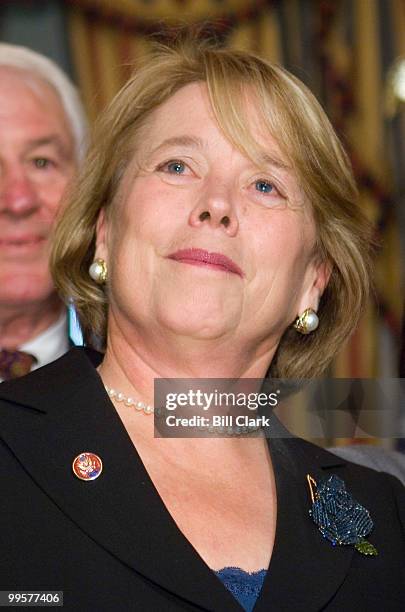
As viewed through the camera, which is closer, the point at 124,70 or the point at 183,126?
the point at 183,126

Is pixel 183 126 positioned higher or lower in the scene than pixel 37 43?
lower

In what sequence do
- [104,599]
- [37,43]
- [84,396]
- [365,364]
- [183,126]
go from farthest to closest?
[365,364] → [37,43] → [183,126] → [84,396] → [104,599]

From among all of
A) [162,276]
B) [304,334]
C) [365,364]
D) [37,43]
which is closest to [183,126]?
[162,276]

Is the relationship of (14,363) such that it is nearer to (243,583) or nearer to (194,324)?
(194,324)

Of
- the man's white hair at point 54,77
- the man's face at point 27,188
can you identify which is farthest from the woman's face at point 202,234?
the man's white hair at point 54,77

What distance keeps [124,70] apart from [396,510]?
1.74 m

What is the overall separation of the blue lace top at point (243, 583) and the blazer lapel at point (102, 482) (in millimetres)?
63

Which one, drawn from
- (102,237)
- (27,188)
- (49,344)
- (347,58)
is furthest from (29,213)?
(347,58)

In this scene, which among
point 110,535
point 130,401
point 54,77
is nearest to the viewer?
point 110,535

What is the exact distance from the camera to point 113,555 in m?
1.99

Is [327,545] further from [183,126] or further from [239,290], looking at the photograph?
[183,126]

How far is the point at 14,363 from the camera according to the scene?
3172 millimetres

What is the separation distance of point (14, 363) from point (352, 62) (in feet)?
4.88

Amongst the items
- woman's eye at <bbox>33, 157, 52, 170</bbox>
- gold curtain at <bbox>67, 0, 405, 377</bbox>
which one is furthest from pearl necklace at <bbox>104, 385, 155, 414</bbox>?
gold curtain at <bbox>67, 0, 405, 377</bbox>
